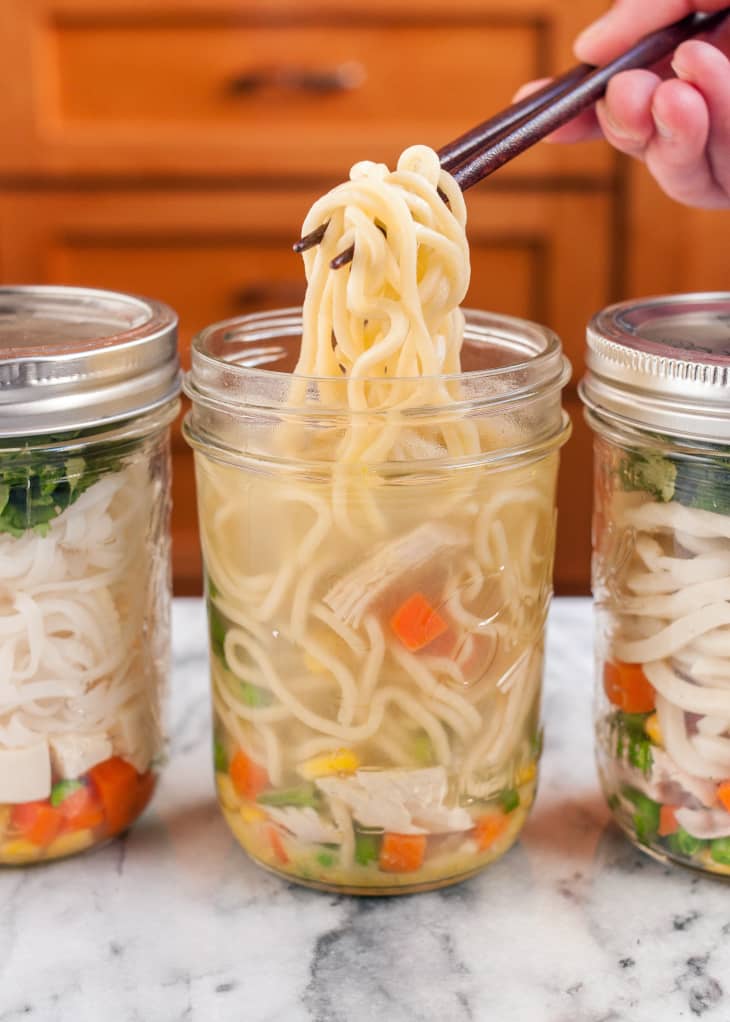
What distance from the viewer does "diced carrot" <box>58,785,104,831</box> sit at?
2.63 feet

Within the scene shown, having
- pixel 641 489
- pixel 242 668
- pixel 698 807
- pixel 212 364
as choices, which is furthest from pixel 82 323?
pixel 698 807

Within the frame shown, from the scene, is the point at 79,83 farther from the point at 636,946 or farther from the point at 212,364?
the point at 636,946

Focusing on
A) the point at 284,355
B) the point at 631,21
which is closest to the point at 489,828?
the point at 284,355

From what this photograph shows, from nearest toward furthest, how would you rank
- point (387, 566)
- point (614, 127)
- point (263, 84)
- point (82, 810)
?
1. point (387, 566)
2. point (82, 810)
3. point (614, 127)
4. point (263, 84)

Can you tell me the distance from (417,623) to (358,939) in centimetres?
19

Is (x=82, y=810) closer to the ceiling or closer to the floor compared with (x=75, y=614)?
closer to the floor

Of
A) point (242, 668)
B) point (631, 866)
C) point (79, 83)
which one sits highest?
point (79, 83)

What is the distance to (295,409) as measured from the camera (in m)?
0.70

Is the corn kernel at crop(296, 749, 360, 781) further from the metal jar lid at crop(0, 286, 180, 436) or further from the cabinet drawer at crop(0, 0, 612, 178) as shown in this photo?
the cabinet drawer at crop(0, 0, 612, 178)

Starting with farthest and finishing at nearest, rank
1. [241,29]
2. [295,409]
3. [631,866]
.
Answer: [241,29], [631,866], [295,409]

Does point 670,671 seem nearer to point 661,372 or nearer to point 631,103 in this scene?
point 661,372

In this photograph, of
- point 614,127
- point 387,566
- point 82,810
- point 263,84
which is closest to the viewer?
point 387,566

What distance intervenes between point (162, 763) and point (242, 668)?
15 cm

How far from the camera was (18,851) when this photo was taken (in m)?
0.80
